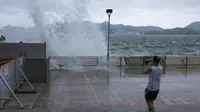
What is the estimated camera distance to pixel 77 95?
1065 cm

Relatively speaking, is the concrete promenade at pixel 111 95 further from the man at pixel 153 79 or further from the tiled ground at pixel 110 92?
the man at pixel 153 79

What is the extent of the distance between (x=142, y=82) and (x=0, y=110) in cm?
726

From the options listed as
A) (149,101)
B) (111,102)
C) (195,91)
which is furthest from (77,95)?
(195,91)

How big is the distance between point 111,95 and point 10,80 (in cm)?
364

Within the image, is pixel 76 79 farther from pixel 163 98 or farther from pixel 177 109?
pixel 177 109

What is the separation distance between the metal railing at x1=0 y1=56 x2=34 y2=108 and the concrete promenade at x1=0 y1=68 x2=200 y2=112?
345 mm

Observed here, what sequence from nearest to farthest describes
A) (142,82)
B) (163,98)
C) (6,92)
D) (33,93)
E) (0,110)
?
(0,110) → (6,92) → (163,98) → (33,93) → (142,82)

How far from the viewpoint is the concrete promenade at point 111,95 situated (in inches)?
338

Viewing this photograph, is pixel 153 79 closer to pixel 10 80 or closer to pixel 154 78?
pixel 154 78

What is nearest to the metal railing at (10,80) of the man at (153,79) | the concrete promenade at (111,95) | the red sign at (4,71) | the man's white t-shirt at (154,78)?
the red sign at (4,71)

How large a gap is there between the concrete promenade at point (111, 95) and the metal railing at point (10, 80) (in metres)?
0.34

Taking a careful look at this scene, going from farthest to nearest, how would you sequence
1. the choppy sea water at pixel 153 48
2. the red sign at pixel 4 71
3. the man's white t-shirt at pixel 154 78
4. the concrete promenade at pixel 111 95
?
the choppy sea water at pixel 153 48 < the red sign at pixel 4 71 < the concrete promenade at pixel 111 95 < the man's white t-shirt at pixel 154 78

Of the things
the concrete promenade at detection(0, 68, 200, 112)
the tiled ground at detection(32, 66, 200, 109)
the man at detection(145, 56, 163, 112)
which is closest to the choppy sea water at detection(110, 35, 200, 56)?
the tiled ground at detection(32, 66, 200, 109)

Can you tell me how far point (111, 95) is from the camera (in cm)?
1064
